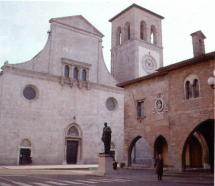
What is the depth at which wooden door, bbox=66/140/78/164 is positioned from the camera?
32000 mm

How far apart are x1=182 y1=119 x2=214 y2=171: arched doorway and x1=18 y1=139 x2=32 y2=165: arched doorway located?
1440 cm

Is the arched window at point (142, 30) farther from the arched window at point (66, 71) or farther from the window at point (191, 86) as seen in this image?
the window at point (191, 86)

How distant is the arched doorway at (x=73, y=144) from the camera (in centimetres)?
3200

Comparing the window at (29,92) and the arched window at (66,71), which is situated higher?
the arched window at (66,71)

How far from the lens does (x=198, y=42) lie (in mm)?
20906

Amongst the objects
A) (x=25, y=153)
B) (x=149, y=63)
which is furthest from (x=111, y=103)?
(x=25, y=153)

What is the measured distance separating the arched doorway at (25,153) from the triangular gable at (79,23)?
43.1 ft

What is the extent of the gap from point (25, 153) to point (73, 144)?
538cm

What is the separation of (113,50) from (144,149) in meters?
15.0

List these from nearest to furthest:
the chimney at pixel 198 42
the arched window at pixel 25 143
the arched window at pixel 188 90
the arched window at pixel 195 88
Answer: the arched window at pixel 195 88 < the arched window at pixel 188 90 < the chimney at pixel 198 42 < the arched window at pixel 25 143

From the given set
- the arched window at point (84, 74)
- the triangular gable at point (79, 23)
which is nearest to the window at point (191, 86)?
the arched window at point (84, 74)

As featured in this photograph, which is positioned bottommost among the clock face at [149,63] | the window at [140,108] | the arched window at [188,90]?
the window at [140,108]

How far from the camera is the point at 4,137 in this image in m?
27.8

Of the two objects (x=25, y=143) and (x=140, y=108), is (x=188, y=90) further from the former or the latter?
(x=25, y=143)
